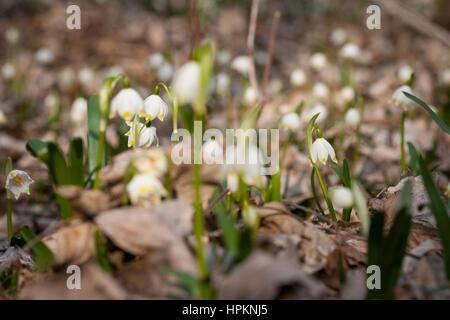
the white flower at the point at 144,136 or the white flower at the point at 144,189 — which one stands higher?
the white flower at the point at 144,136

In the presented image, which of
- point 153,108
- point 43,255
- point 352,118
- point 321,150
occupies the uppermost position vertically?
point 352,118

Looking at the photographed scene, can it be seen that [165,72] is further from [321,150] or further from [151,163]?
[151,163]

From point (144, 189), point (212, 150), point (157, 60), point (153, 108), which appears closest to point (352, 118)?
point (212, 150)

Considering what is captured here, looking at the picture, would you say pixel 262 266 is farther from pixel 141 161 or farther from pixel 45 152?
pixel 45 152

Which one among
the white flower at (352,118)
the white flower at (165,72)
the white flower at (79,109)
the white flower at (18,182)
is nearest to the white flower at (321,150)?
the white flower at (18,182)

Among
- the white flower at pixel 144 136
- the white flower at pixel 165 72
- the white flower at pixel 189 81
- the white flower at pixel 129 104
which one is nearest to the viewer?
the white flower at pixel 189 81

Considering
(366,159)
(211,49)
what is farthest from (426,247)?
(366,159)

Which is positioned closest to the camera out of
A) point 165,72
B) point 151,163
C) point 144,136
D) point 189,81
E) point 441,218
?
point 189,81

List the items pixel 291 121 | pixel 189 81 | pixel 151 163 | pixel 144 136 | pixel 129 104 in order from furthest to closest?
pixel 291 121 < pixel 129 104 < pixel 144 136 < pixel 151 163 < pixel 189 81

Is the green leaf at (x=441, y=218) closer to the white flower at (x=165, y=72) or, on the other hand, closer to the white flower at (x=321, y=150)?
the white flower at (x=321, y=150)

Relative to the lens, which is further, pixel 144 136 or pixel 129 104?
pixel 129 104

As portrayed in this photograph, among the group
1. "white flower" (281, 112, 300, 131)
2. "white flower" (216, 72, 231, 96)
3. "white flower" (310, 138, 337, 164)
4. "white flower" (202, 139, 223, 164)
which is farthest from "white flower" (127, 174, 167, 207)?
"white flower" (216, 72, 231, 96)
